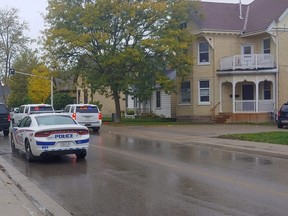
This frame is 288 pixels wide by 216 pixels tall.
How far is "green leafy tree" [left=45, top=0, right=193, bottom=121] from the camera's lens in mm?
35031

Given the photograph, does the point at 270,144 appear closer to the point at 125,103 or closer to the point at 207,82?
the point at 207,82

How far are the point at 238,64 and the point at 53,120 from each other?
2415cm

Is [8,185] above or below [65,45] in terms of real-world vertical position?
below

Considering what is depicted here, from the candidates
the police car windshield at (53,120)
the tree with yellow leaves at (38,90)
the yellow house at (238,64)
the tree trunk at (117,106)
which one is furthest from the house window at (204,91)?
the tree with yellow leaves at (38,90)

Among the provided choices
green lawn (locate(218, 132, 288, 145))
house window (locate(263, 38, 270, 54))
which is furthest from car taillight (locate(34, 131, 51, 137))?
house window (locate(263, 38, 270, 54))

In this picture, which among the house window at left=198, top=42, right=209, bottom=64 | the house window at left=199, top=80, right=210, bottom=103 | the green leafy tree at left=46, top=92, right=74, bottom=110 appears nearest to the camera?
the house window at left=198, top=42, right=209, bottom=64

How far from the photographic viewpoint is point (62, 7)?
120ft

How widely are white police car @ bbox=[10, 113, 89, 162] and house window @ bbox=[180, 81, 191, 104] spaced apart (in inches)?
1023

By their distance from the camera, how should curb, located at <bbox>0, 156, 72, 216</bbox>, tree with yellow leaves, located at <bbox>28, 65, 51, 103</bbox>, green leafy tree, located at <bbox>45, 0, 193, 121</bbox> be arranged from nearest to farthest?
curb, located at <bbox>0, 156, 72, 216</bbox> < green leafy tree, located at <bbox>45, 0, 193, 121</bbox> < tree with yellow leaves, located at <bbox>28, 65, 51, 103</bbox>

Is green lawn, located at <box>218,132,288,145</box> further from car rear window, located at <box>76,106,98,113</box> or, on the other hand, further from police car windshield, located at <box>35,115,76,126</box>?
car rear window, located at <box>76,106,98,113</box>

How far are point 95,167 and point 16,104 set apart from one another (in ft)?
214

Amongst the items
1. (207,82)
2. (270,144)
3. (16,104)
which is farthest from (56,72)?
(16,104)

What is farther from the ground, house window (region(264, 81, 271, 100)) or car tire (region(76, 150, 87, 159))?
house window (region(264, 81, 271, 100))

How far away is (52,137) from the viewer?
14070 millimetres
